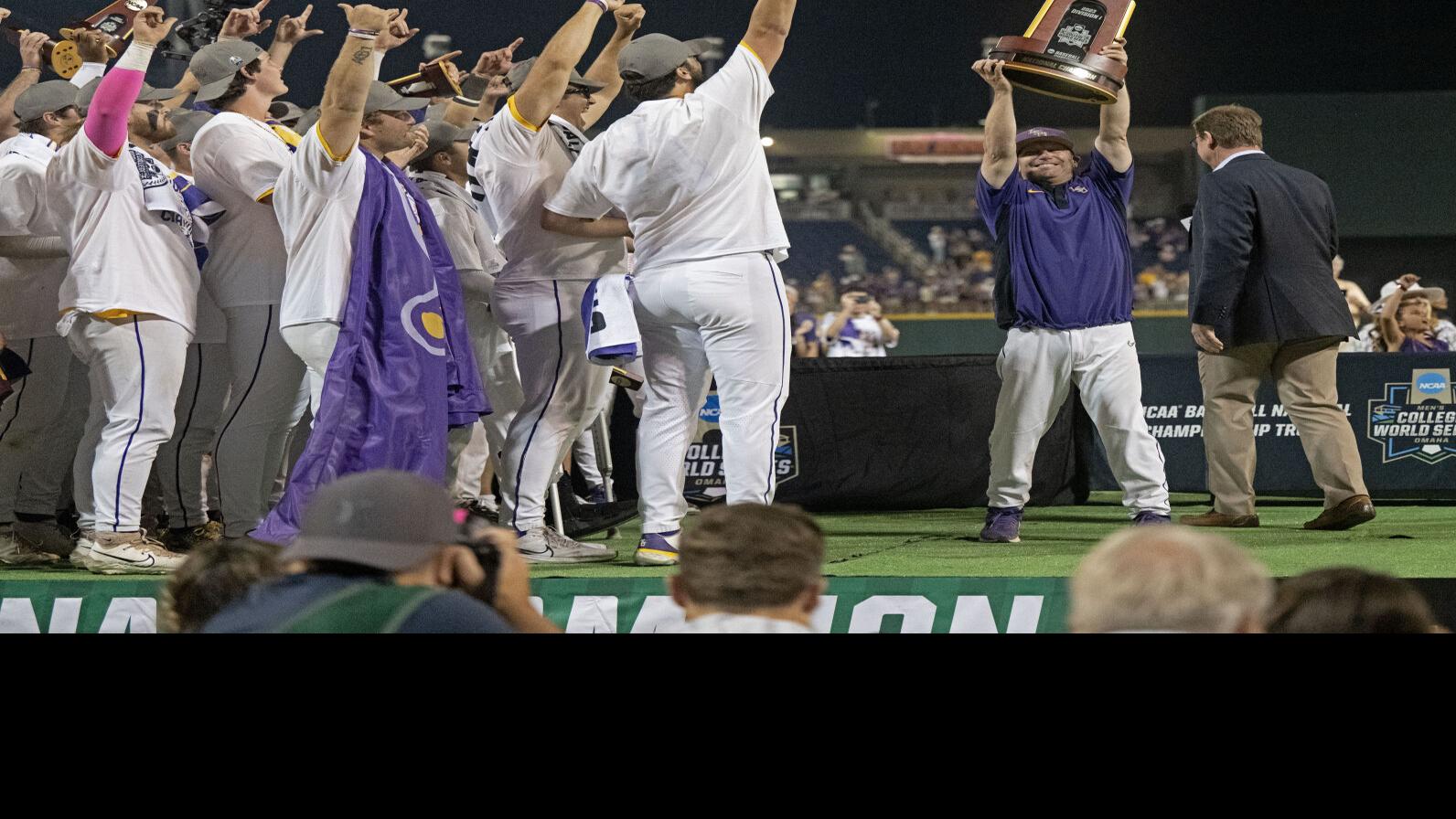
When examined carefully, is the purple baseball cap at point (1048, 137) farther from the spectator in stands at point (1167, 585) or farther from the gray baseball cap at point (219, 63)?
the spectator in stands at point (1167, 585)

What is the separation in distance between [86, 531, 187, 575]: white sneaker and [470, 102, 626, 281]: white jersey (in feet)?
4.62

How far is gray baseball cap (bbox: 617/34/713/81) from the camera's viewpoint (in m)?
4.54

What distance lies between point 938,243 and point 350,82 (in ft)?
48.3

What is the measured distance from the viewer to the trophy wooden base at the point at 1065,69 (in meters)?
5.15

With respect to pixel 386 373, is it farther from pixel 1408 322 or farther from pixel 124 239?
pixel 1408 322

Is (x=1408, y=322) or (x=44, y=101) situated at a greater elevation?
(x=44, y=101)

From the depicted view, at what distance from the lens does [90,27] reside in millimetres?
5707

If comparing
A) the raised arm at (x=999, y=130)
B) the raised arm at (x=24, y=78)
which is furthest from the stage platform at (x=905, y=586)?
the raised arm at (x=24, y=78)

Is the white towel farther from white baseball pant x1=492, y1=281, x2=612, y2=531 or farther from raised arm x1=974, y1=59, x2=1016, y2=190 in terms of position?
raised arm x1=974, y1=59, x2=1016, y2=190

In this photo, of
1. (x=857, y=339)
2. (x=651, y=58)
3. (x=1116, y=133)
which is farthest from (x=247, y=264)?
(x=857, y=339)

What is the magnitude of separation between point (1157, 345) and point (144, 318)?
38.5 feet

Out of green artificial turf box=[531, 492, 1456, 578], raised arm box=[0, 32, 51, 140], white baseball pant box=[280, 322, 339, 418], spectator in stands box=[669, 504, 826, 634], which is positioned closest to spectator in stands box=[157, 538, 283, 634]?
spectator in stands box=[669, 504, 826, 634]
